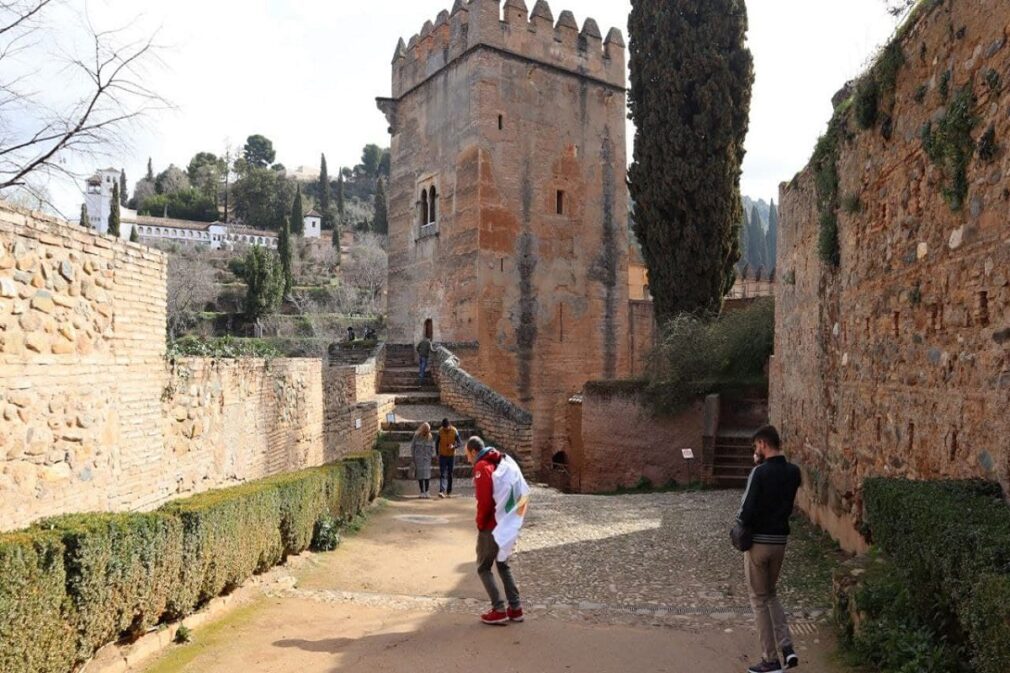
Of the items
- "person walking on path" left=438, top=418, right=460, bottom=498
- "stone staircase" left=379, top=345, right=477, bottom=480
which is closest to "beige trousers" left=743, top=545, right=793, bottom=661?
"person walking on path" left=438, top=418, right=460, bottom=498

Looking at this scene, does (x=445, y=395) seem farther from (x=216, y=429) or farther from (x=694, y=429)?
(x=216, y=429)

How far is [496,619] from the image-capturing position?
5703mm

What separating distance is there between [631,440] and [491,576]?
11.8 meters

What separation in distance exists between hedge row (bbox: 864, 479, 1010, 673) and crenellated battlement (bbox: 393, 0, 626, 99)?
2153cm

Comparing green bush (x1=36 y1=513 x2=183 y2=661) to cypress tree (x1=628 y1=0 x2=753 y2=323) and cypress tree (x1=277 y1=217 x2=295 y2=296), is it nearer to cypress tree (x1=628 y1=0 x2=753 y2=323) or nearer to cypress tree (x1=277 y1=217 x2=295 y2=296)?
cypress tree (x1=628 y1=0 x2=753 y2=323)

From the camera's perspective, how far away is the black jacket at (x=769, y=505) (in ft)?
14.8

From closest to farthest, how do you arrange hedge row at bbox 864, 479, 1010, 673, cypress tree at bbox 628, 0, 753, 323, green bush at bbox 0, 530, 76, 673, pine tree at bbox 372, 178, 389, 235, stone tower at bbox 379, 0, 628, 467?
hedge row at bbox 864, 479, 1010, 673, green bush at bbox 0, 530, 76, 673, cypress tree at bbox 628, 0, 753, 323, stone tower at bbox 379, 0, 628, 467, pine tree at bbox 372, 178, 389, 235

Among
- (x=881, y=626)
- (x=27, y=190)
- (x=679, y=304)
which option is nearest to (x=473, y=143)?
(x=679, y=304)

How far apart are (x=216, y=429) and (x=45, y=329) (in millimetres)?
3482

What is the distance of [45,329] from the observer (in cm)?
583

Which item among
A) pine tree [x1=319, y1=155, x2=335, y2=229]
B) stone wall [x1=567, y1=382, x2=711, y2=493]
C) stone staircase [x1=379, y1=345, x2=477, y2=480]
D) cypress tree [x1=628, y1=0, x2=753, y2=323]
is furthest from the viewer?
pine tree [x1=319, y1=155, x2=335, y2=229]

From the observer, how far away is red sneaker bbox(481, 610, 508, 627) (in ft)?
18.7

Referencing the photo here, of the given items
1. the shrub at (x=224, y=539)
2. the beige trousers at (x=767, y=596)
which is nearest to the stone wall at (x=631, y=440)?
the shrub at (x=224, y=539)

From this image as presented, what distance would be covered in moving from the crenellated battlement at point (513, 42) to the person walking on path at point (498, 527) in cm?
2028
